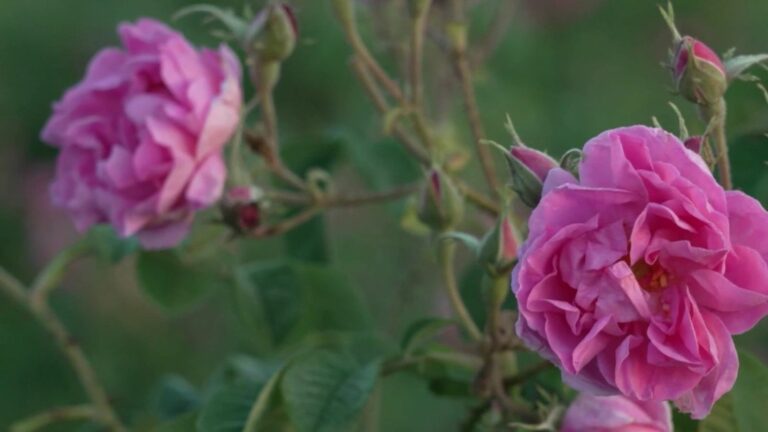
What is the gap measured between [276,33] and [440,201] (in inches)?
8.1

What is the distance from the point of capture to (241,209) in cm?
111

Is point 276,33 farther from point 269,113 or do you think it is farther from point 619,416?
point 619,416

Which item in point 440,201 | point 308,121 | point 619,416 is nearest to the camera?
point 619,416

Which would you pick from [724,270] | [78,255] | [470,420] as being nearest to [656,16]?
[78,255]

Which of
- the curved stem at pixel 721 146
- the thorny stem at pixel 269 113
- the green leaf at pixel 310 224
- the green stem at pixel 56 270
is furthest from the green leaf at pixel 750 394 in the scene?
the green stem at pixel 56 270

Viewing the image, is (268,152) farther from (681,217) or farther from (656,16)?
(656,16)

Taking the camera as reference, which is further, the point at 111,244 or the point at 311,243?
the point at 311,243

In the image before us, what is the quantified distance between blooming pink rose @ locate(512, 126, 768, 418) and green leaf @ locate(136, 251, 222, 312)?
591 millimetres

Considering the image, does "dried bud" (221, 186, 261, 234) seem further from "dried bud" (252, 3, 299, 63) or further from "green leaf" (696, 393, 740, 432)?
"green leaf" (696, 393, 740, 432)

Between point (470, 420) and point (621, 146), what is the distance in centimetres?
33

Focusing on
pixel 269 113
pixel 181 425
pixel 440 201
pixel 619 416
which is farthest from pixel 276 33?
pixel 619 416

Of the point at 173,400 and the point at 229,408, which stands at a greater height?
the point at 229,408

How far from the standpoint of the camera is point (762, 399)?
2.92 feet

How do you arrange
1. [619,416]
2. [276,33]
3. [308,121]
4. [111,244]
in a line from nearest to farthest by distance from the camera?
[619,416]
[276,33]
[111,244]
[308,121]
